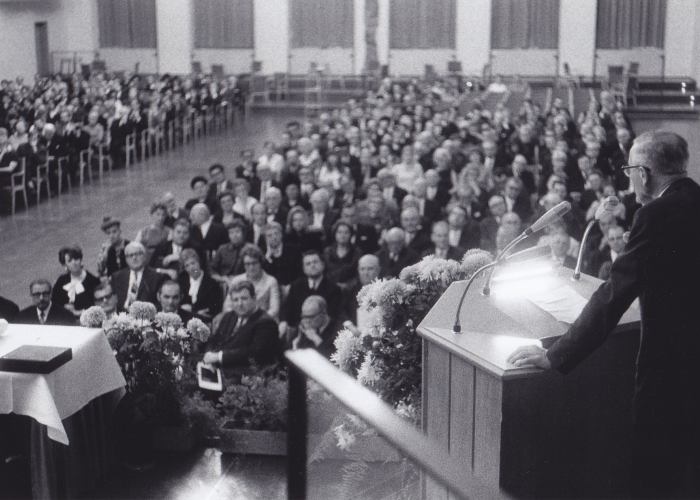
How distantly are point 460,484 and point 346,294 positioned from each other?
5.63m

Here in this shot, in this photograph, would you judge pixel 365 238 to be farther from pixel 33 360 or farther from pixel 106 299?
pixel 33 360

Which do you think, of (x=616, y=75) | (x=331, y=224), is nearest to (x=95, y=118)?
(x=331, y=224)

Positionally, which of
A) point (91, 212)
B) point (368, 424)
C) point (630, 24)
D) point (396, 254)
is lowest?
point (91, 212)

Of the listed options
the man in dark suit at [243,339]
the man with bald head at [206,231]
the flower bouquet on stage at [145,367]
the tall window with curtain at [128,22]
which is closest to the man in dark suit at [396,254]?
the man in dark suit at [243,339]

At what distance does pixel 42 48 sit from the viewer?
27.8 m

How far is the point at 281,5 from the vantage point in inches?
1104

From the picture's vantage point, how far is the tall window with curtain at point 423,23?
90.4 feet

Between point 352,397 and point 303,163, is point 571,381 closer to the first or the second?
point 352,397

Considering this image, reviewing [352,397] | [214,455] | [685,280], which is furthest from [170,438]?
[352,397]

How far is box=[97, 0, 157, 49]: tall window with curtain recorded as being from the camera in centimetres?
2841

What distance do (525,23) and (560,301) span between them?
25551 mm

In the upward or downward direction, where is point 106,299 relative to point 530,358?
downward

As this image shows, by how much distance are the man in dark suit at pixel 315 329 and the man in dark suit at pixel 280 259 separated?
5.40 feet

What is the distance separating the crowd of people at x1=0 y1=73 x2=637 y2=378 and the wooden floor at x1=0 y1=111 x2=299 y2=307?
588 mm
